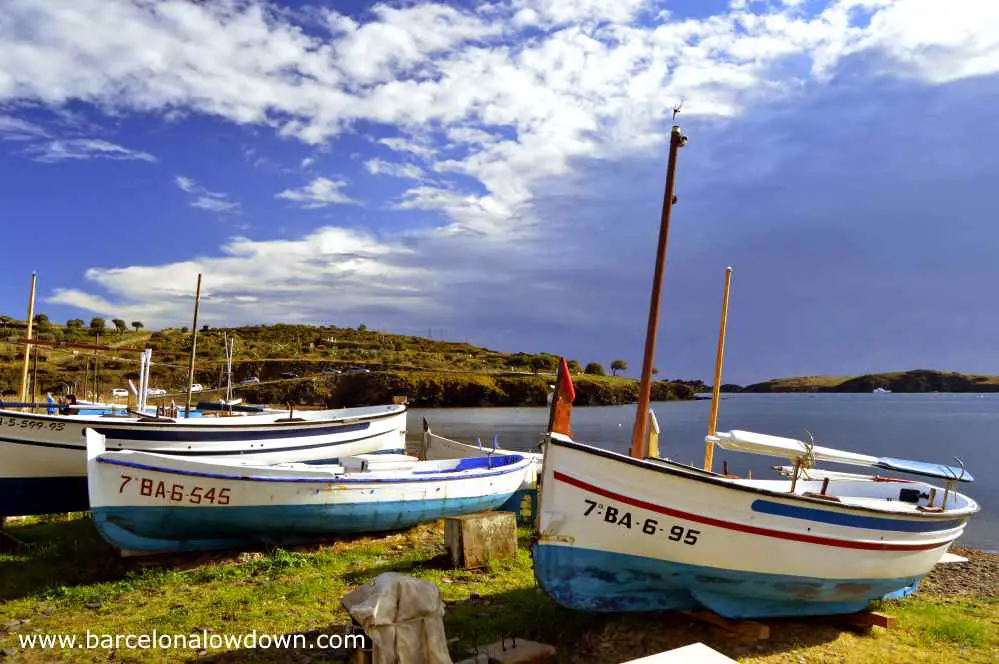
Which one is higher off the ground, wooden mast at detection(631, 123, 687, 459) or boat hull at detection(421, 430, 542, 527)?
wooden mast at detection(631, 123, 687, 459)

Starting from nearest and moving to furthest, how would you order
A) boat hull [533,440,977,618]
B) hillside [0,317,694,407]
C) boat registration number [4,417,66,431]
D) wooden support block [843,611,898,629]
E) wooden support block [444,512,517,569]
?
1. boat hull [533,440,977,618]
2. wooden support block [843,611,898,629]
3. wooden support block [444,512,517,569]
4. boat registration number [4,417,66,431]
5. hillside [0,317,694,407]

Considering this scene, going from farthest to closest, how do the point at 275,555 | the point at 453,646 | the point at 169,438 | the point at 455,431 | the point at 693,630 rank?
1. the point at 455,431
2. the point at 169,438
3. the point at 275,555
4. the point at 693,630
5. the point at 453,646

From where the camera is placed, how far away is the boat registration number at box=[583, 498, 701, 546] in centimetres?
793

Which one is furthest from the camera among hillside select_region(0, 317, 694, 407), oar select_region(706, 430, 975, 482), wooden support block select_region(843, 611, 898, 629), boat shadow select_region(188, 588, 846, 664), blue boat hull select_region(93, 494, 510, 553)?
hillside select_region(0, 317, 694, 407)

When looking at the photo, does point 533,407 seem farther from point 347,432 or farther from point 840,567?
point 840,567

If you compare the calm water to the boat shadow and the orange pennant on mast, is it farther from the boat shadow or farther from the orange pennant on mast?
the orange pennant on mast

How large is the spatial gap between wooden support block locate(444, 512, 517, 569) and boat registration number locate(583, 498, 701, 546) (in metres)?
3.86

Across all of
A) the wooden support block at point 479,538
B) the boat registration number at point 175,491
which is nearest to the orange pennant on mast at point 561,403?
the wooden support block at point 479,538

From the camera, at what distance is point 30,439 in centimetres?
1438

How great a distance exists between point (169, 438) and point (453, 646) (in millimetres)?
11021

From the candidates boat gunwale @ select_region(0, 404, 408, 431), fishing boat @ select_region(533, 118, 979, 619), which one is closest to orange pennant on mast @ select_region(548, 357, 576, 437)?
fishing boat @ select_region(533, 118, 979, 619)

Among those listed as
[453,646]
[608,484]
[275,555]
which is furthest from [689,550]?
[275,555]

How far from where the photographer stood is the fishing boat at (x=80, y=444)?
1432 centimetres

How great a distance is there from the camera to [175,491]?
11.6 meters
